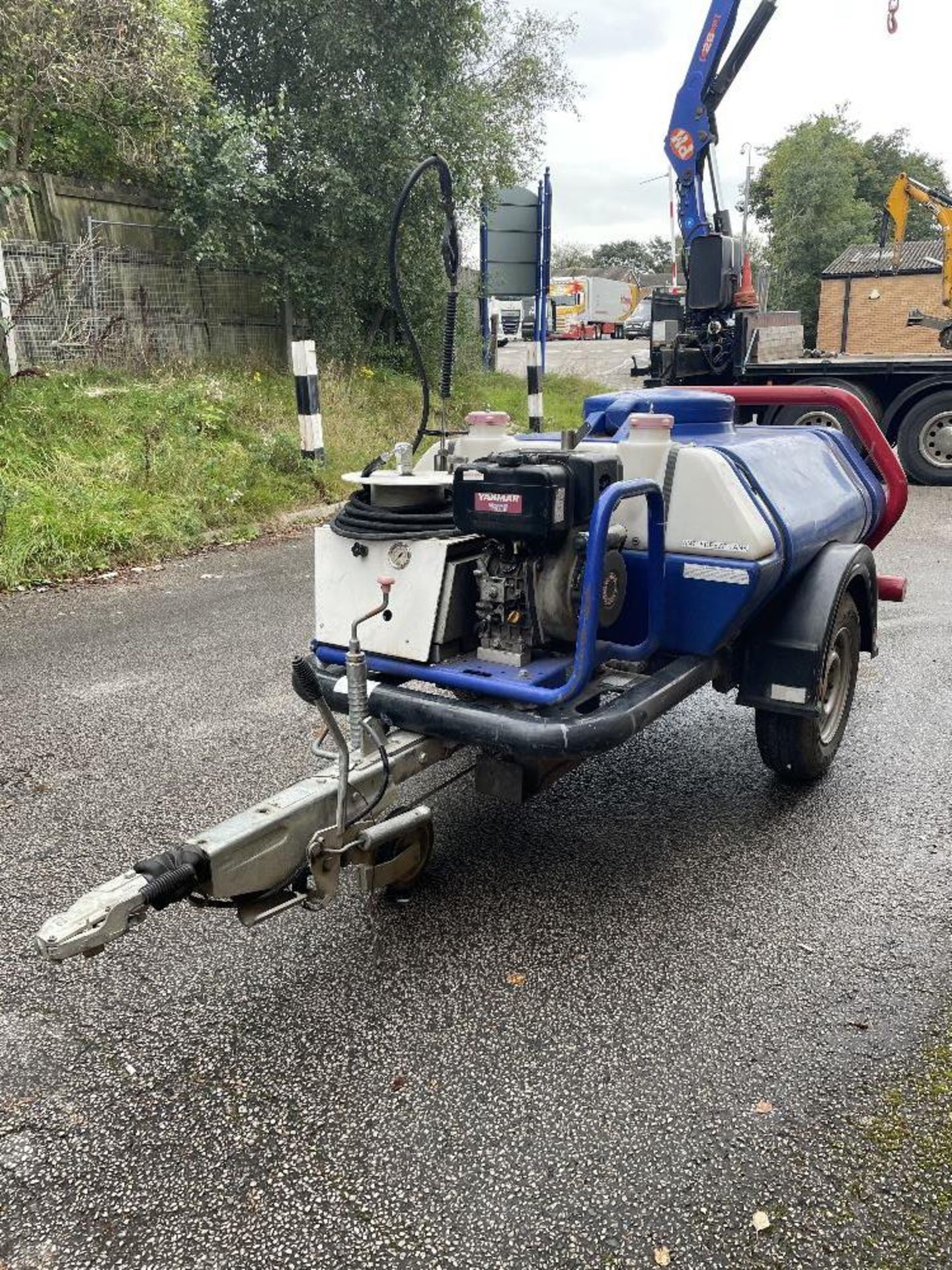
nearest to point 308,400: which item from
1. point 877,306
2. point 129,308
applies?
point 129,308

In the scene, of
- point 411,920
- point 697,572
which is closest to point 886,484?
point 697,572

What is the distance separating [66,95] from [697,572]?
33.2ft

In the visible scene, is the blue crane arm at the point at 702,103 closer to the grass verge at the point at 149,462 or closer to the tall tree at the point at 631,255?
the grass verge at the point at 149,462

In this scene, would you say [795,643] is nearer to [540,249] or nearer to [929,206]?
[540,249]

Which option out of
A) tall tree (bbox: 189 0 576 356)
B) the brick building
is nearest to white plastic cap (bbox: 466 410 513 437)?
tall tree (bbox: 189 0 576 356)

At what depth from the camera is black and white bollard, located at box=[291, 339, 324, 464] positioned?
8.90m

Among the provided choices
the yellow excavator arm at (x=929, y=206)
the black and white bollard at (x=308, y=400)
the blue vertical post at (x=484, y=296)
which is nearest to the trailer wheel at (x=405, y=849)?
the black and white bollard at (x=308, y=400)

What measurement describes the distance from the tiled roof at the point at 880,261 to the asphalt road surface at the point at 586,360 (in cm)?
678

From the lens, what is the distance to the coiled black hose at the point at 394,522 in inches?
121

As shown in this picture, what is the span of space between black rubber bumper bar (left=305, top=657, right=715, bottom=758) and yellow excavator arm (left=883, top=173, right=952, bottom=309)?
1339 cm

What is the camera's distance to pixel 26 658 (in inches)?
217

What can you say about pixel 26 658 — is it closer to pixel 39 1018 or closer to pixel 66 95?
pixel 39 1018

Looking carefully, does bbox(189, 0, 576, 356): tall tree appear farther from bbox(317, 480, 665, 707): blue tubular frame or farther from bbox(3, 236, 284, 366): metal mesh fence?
bbox(317, 480, 665, 707): blue tubular frame

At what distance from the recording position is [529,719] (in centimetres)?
284
